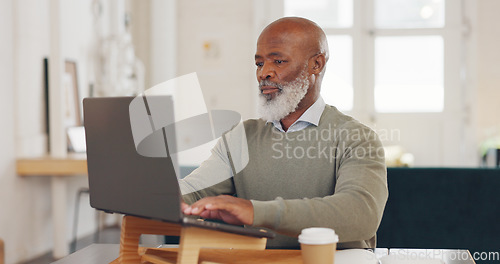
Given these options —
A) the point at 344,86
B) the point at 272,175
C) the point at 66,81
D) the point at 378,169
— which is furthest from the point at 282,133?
the point at 344,86

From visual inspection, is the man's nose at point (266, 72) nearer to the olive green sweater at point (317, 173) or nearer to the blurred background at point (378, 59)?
the olive green sweater at point (317, 173)

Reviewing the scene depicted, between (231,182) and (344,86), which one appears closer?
(231,182)

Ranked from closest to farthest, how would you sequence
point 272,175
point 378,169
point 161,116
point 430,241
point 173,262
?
1. point 161,116
2. point 173,262
3. point 378,169
4. point 272,175
5. point 430,241

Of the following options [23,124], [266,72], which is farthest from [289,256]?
[23,124]

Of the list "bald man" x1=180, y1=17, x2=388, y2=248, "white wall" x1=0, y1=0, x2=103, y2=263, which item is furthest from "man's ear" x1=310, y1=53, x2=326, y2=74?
"white wall" x1=0, y1=0, x2=103, y2=263

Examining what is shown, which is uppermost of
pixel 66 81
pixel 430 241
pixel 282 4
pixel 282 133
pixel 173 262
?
pixel 282 4

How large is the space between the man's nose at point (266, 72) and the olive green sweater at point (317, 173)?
183 millimetres

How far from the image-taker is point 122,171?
114 cm

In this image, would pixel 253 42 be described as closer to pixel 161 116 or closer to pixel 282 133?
pixel 282 133

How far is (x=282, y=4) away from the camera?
6.10 m

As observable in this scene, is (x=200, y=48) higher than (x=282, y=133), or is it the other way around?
(x=200, y=48)

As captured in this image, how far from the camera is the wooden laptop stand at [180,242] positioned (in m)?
1.07

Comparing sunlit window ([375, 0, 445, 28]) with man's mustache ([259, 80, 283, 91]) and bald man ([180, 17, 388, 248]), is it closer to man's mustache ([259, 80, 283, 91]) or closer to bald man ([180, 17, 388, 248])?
bald man ([180, 17, 388, 248])

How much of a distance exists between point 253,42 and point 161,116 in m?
5.13
